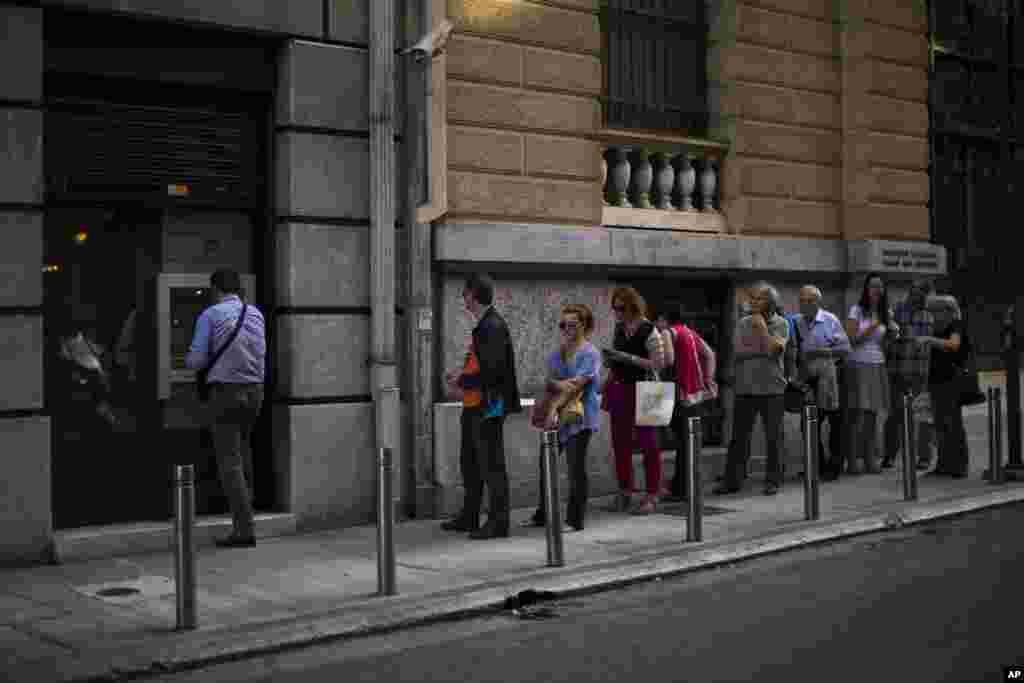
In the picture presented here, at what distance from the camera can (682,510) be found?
11.2 meters

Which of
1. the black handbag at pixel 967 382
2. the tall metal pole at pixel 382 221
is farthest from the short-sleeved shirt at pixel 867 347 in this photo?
the tall metal pole at pixel 382 221

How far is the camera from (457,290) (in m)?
11.3

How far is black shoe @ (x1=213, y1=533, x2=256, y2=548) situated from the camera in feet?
31.2

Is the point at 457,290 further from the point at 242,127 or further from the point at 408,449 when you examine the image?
the point at 242,127

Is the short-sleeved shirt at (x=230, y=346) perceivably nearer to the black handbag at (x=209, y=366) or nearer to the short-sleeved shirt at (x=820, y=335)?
the black handbag at (x=209, y=366)

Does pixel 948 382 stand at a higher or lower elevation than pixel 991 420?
higher

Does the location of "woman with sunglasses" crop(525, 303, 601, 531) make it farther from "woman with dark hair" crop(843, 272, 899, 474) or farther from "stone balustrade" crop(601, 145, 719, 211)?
"woman with dark hair" crop(843, 272, 899, 474)

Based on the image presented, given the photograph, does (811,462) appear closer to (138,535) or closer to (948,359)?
(948,359)

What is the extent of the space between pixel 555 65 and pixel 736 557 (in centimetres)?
513

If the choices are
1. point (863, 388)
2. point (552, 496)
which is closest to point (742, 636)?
A: point (552, 496)

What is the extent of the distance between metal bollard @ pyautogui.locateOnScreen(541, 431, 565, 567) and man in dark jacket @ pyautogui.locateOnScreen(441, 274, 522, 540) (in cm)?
123

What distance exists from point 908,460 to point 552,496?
4259 millimetres

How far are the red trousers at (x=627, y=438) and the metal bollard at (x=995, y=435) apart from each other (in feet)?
10.8

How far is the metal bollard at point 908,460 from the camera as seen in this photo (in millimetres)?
11070
